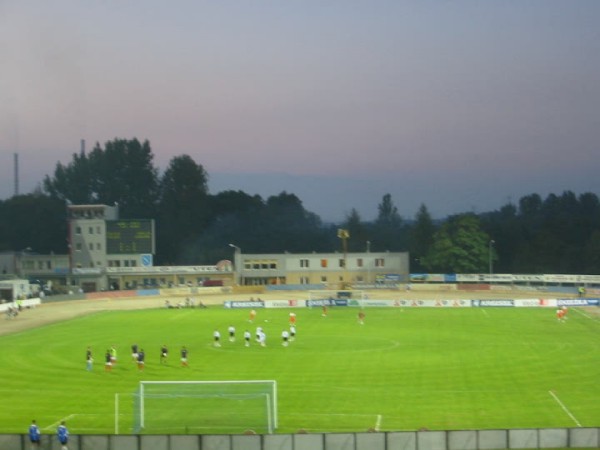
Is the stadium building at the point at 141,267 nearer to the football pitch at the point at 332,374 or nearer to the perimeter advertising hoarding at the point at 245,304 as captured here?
the perimeter advertising hoarding at the point at 245,304

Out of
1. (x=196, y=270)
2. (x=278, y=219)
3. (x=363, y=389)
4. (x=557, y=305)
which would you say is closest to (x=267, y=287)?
(x=196, y=270)

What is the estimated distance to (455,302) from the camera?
97812 mm

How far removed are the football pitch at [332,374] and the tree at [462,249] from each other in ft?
210

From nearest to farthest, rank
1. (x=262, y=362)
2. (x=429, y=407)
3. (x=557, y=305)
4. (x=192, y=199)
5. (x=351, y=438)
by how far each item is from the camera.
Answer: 1. (x=351, y=438)
2. (x=429, y=407)
3. (x=262, y=362)
4. (x=557, y=305)
5. (x=192, y=199)

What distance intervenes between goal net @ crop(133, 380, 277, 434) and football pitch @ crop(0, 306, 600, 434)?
0.41 ft

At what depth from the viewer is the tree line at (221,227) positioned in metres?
148

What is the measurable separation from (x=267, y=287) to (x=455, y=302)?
4096cm

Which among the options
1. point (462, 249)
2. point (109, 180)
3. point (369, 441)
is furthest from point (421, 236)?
point (369, 441)

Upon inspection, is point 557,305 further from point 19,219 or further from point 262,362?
point 19,219

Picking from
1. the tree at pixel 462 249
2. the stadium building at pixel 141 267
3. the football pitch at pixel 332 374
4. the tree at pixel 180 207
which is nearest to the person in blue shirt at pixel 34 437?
the football pitch at pixel 332 374

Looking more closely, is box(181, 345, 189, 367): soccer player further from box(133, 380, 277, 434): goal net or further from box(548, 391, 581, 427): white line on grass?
box(548, 391, 581, 427): white line on grass

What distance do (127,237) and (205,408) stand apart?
326 ft

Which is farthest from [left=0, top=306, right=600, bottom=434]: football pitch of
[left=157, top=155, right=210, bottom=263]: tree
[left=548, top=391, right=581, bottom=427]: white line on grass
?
[left=157, top=155, right=210, bottom=263]: tree

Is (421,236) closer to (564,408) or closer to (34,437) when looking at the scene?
(564,408)
